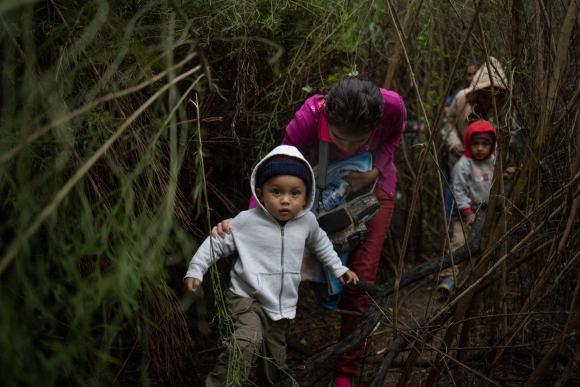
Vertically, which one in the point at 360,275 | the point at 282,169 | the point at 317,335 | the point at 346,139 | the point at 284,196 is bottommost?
the point at 317,335

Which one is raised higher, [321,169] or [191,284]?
[321,169]

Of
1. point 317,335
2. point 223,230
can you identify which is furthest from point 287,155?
point 317,335

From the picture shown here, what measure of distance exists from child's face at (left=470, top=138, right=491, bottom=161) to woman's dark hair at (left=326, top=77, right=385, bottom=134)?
1.81 meters

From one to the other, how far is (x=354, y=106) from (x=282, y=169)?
432 millimetres

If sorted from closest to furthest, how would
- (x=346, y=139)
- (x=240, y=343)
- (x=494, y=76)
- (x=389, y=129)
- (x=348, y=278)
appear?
(x=240, y=343) → (x=494, y=76) → (x=346, y=139) → (x=348, y=278) → (x=389, y=129)

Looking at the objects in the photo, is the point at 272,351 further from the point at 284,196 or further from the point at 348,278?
the point at 284,196

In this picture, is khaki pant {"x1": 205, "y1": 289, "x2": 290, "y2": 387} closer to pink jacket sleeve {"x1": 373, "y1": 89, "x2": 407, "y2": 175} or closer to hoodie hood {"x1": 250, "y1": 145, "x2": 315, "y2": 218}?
hoodie hood {"x1": 250, "y1": 145, "x2": 315, "y2": 218}

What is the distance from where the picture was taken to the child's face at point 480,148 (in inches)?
167

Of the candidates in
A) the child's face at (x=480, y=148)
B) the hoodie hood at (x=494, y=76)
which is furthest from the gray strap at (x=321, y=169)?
the child's face at (x=480, y=148)

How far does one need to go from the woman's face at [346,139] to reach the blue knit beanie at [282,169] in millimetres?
241

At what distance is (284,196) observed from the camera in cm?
257

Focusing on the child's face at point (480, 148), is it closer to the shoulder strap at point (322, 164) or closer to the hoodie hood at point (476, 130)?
the hoodie hood at point (476, 130)

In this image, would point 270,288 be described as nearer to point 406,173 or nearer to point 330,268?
point 330,268

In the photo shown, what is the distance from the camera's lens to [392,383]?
332cm
